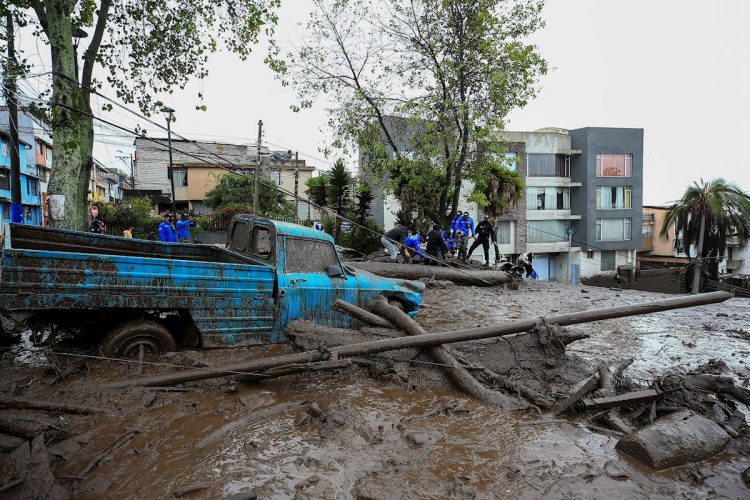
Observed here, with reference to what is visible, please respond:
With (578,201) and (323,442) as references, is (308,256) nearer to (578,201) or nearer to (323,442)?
(323,442)

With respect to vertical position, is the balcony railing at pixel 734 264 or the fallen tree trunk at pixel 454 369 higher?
the fallen tree trunk at pixel 454 369

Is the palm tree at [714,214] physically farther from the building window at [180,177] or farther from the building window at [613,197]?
the building window at [180,177]

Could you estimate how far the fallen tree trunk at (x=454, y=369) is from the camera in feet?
16.4

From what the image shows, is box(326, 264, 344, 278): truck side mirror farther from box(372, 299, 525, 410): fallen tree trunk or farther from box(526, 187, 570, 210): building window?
box(526, 187, 570, 210): building window

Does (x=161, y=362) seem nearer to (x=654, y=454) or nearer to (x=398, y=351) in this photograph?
(x=398, y=351)

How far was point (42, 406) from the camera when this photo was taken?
407 centimetres

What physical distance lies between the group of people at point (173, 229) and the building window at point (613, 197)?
27.8 m

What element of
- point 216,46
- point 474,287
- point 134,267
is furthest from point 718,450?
point 216,46

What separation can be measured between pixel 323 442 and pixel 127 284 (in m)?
2.84

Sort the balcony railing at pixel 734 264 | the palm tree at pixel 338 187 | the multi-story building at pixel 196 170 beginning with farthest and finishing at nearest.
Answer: the multi-story building at pixel 196 170, the balcony railing at pixel 734 264, the palm tree at pixel 338 187

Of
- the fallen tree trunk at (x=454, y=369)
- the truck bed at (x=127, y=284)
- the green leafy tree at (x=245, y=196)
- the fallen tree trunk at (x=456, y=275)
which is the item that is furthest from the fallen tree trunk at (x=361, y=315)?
the green leafy tree at (x=245, y=196)

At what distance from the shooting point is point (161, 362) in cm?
538

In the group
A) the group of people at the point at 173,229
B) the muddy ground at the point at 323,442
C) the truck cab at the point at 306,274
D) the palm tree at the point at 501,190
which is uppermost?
the palm tree at the point at 501,190

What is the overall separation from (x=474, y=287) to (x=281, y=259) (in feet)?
29.0
